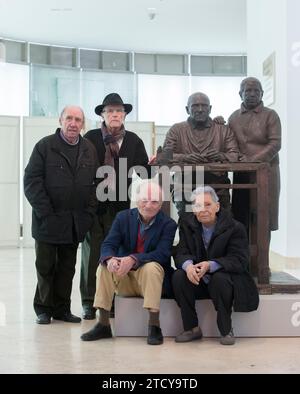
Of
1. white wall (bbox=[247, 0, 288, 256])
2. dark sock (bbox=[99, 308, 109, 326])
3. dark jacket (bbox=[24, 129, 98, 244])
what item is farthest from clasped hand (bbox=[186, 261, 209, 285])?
white wall (bbox=[247, 0, 288, 256])

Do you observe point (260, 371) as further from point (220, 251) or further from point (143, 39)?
point (143, 39)

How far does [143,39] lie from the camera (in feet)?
38.1

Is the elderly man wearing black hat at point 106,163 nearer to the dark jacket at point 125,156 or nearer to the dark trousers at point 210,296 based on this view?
the dark jacket at point 125,156

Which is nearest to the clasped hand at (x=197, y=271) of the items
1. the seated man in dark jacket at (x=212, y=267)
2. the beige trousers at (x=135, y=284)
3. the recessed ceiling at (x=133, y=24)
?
the seated man in dark jacket at (x=212, y=267)

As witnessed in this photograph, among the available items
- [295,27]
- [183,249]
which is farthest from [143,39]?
[183,249]

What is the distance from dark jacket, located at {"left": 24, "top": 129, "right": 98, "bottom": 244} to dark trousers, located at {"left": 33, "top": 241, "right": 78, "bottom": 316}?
0.34 ft

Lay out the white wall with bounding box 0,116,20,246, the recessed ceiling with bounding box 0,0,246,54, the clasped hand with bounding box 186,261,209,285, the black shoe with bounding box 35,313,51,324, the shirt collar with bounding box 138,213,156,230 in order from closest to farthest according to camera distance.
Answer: the clasped hand with bounding box 186,261,209,285 → the shirt collar with bounding box 138,213,156,230 → the black shoe with bounding box 35,313,51,324 → the white wall with bounding box 0,116,20,246 → the recessed ceiling with bounding box 0,0,246,54

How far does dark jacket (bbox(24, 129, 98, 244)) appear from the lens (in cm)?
382

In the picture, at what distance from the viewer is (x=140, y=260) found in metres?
3.49

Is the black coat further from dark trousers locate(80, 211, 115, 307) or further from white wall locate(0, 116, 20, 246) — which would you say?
white wall locate(0, 116, 20, 246)

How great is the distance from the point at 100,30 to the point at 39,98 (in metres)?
2.11

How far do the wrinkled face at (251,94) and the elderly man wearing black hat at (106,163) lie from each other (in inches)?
31.6

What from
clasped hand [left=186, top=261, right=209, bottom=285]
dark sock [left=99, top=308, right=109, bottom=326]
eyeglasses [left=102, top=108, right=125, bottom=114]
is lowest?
dark sock [left=99, top=308, right=109, bottom=326]

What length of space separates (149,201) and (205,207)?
338 mm
